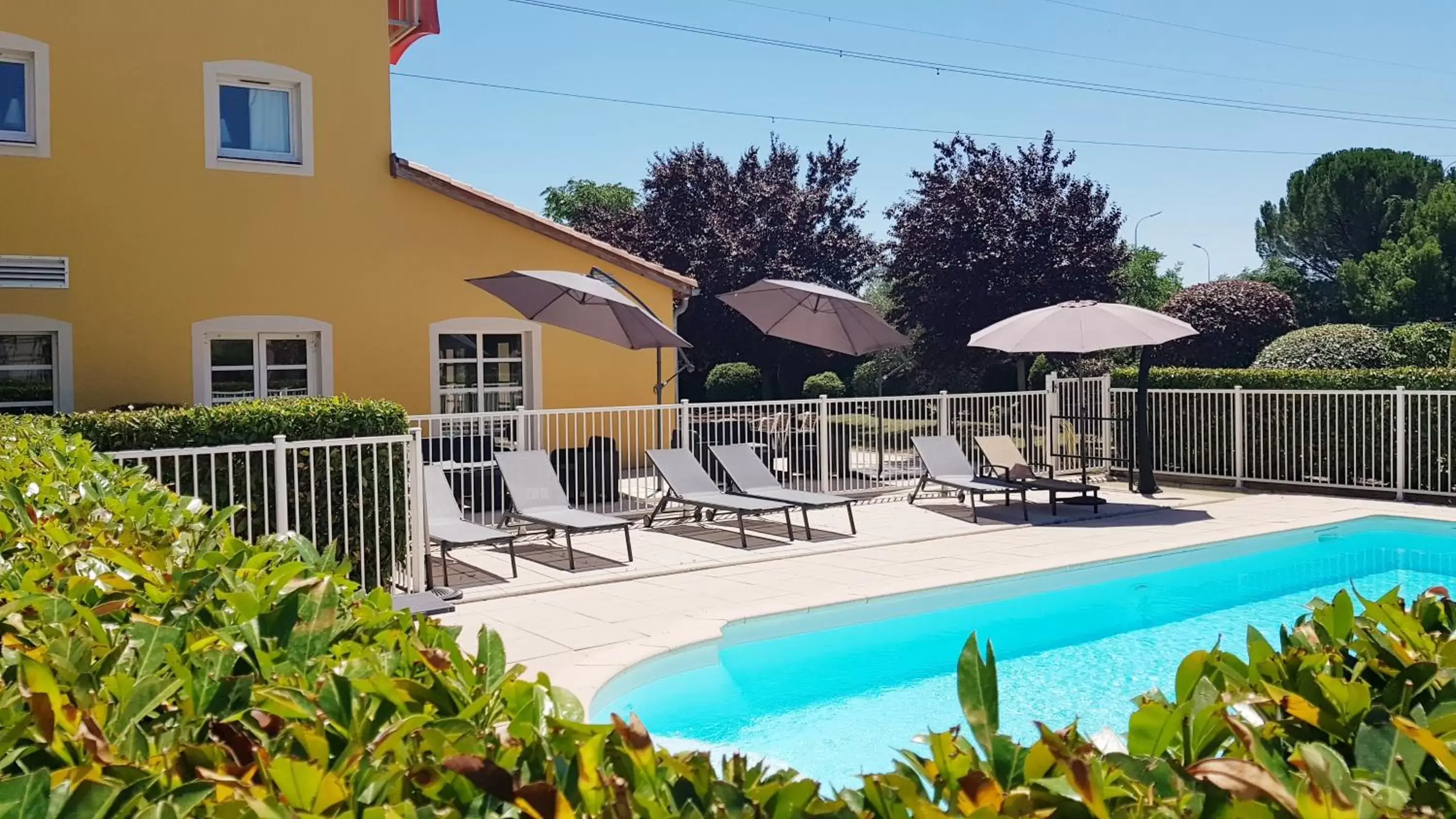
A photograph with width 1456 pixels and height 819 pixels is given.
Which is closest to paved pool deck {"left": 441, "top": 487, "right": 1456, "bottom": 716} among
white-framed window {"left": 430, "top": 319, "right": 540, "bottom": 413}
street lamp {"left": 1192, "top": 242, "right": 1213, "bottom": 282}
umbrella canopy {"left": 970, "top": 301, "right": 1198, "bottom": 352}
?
umbrella canopy {"left": 970, "top": 301, "right": 1198, "bottom": 352}

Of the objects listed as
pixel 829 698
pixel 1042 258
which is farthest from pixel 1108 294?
pixel 829 698

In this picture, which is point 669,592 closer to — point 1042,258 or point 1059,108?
point 1042,258

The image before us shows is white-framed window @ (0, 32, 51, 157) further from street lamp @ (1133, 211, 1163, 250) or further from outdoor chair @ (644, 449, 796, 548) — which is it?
street lamp @ (1133, 211, 1163, 250)

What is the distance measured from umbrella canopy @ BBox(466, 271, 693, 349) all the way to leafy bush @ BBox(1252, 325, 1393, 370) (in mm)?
9821

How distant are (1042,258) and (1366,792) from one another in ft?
76.1

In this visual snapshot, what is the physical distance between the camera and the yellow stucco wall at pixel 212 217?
1361cm

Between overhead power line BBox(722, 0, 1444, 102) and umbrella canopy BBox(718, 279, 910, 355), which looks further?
overhead power line BBox(722, 0, 1444, 102)

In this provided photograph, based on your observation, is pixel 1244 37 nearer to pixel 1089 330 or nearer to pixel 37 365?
pixel 1089 330

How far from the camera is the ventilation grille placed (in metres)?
13.3

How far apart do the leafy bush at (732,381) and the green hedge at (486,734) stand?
2499 cm

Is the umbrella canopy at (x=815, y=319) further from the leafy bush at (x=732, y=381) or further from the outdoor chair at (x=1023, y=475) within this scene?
the leafy bush at (x=732, y=381)

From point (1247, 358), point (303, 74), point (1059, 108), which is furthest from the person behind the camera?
A: point (1059, 108)

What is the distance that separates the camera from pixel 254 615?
7.11 feet

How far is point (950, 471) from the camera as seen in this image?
1391cm
